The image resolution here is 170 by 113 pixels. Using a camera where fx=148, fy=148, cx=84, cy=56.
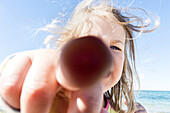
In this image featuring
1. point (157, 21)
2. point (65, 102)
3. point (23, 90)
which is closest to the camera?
point (23, 90)

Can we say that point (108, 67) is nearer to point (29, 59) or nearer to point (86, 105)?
point (86, 105)

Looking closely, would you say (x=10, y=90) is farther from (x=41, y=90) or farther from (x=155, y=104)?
(x=155, y=104)

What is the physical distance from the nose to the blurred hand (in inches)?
2.4

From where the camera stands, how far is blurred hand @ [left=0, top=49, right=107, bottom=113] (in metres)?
0.31

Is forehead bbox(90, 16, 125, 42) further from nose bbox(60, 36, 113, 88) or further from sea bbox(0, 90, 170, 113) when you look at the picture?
sea bbox(0, 90, 170, 113)

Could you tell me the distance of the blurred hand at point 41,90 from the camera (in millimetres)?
310

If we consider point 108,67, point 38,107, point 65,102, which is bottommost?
point 65,102

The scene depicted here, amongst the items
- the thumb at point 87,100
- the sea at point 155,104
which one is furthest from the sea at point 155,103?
the thumb at point 87,100

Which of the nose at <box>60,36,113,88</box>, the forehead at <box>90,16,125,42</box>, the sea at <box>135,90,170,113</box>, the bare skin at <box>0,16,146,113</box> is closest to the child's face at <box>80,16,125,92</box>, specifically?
the forehead at <box>90,16,125,42</box>

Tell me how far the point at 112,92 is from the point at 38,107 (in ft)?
4.41

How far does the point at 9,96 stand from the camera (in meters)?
0.35

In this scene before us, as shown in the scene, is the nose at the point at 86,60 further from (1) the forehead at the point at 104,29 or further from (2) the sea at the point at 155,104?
(2) the sea at the point at 155,104

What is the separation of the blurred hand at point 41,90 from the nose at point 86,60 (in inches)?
2.4

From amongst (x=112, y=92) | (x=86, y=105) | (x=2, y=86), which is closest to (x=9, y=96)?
(x=2, y=86)
